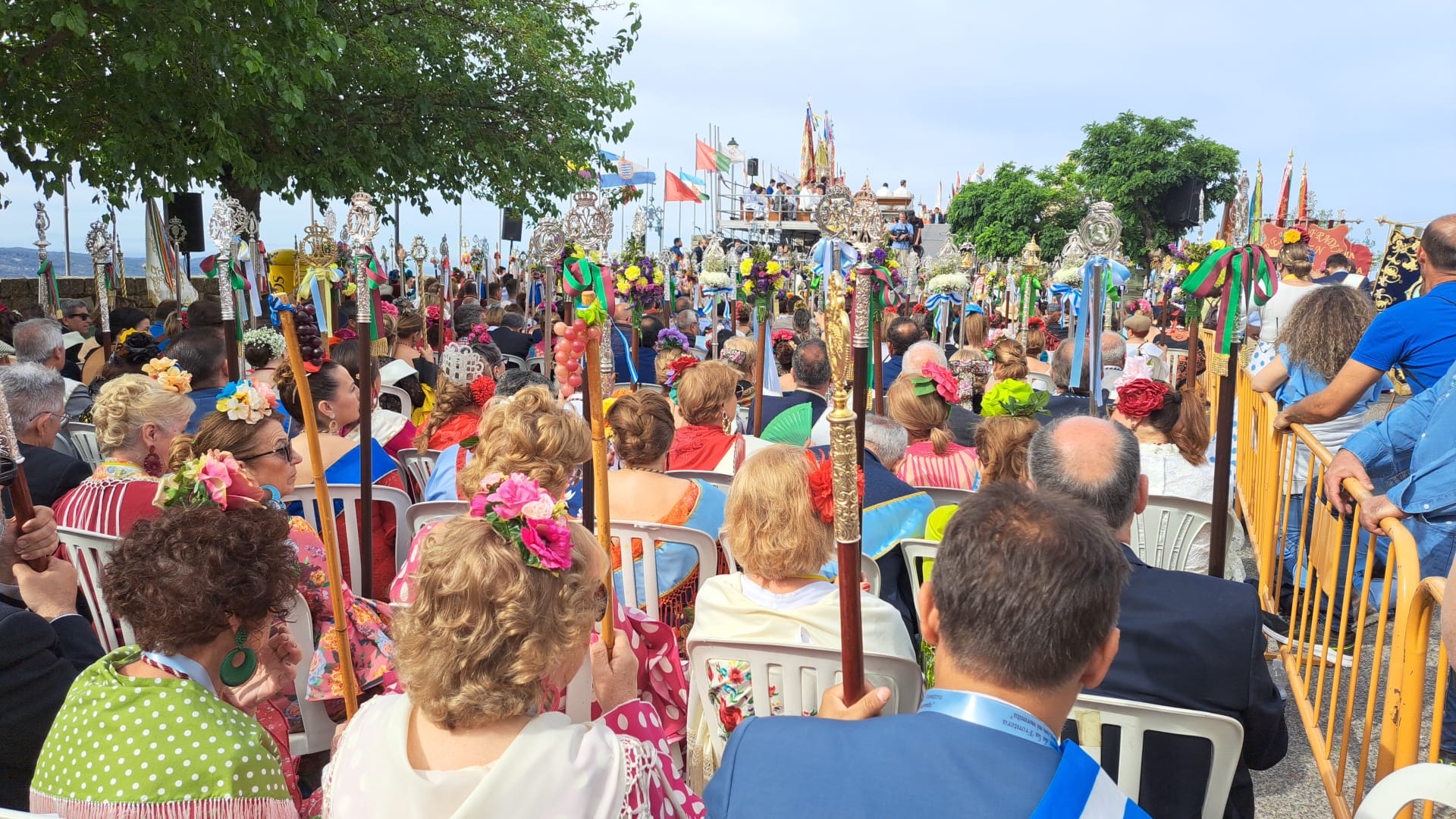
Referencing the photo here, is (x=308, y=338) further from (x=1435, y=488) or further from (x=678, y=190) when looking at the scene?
(x=678, y=190)

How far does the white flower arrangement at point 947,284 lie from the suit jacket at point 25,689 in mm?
10394

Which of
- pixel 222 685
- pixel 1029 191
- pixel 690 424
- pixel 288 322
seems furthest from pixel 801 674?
pixel 1029 191

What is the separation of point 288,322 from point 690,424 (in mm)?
2541

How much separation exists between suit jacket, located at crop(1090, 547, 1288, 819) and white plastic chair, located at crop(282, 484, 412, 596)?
106 inches

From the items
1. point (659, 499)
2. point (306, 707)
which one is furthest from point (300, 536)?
point (659, 499)

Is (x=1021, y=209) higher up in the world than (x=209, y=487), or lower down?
higher up

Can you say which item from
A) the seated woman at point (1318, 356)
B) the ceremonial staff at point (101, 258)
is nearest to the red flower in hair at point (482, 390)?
the seated woman at point (1318, 356)

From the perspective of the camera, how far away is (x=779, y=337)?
27.7 ft

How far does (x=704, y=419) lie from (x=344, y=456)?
5.38ft

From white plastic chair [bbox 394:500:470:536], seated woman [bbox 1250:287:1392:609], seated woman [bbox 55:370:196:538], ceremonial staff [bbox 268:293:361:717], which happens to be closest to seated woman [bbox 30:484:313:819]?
ceremonial staff [bbox 268:293:361:717]

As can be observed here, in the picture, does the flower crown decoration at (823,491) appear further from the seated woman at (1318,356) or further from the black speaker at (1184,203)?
the black speaker at (1184,203)

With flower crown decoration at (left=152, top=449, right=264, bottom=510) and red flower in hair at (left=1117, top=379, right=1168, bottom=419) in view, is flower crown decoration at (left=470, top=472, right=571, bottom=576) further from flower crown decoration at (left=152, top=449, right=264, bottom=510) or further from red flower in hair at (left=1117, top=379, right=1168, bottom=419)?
red flower in hair at (left=1117, top=379, right=1168, bottom=419)

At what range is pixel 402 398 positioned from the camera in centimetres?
687

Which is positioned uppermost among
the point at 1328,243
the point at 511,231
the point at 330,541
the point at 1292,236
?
the point at 511,231
